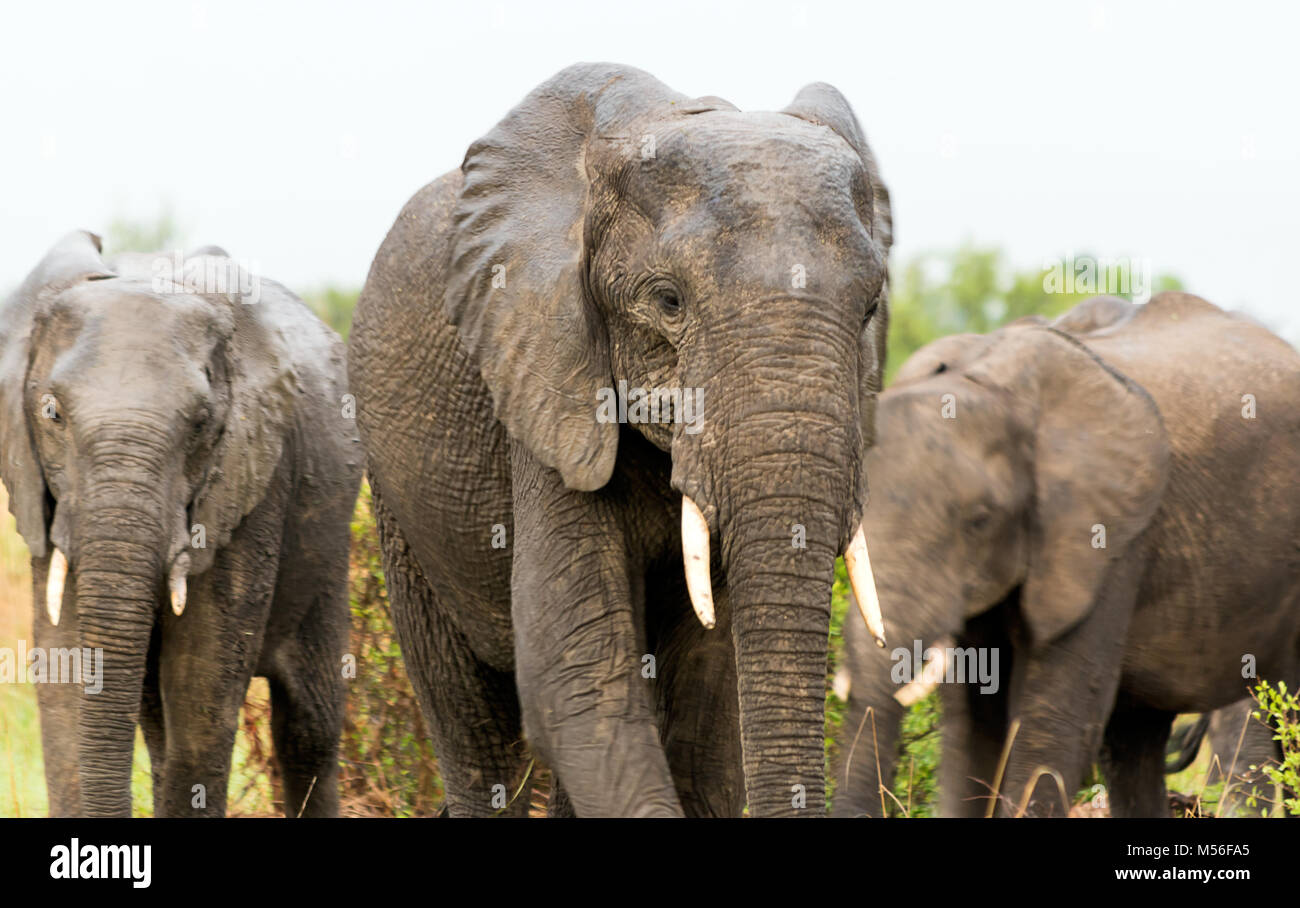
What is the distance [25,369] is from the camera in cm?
656

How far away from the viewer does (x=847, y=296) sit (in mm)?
4121

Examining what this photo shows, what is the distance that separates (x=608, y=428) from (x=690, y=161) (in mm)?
602

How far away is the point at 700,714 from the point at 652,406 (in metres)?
1.11

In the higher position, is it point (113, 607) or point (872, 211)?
point (872, 211)

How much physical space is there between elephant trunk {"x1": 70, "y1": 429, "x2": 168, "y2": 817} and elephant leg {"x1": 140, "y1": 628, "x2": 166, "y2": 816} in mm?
624

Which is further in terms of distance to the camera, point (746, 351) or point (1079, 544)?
point (1079, 544)

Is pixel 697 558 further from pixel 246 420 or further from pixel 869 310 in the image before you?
pixel 246 420

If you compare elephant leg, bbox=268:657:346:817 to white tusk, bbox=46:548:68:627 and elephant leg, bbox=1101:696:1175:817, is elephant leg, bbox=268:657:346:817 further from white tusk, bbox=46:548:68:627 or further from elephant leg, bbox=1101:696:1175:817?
elephant leg, bbox=1101:696:1175:817

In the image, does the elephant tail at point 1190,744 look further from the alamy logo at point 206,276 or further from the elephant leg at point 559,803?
the alamy logo at point 206,276

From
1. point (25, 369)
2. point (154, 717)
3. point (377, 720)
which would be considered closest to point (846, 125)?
point (25, 369)

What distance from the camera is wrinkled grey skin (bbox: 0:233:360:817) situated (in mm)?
6145
